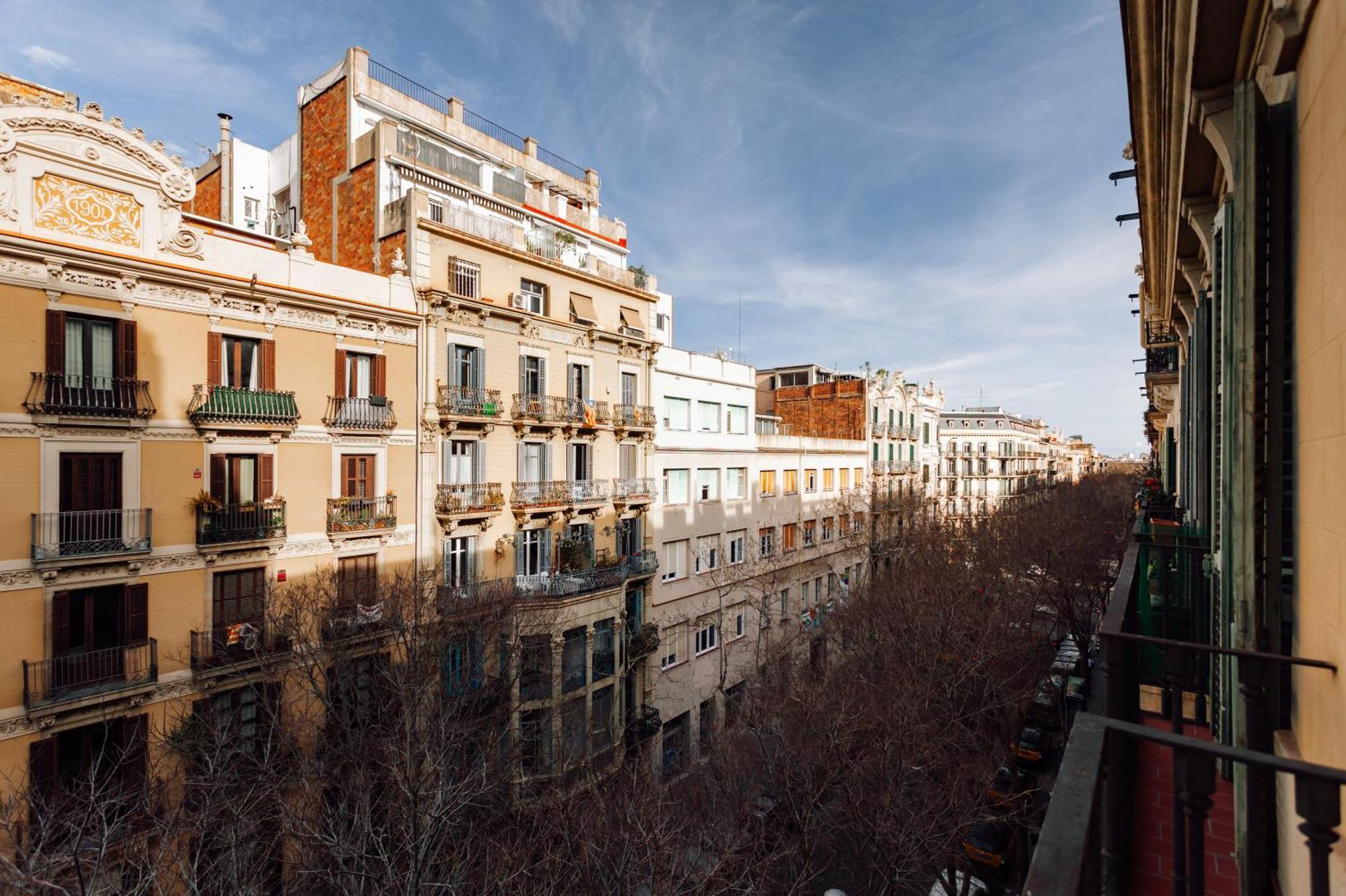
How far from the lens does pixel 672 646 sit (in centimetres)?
2466

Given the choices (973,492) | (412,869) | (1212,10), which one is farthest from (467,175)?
(973,492)

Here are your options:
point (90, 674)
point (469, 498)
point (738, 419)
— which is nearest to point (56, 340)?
point (90, 674)

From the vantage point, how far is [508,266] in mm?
20234

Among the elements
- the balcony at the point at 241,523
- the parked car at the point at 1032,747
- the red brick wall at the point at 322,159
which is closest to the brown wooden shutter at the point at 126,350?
the balcony at the point at 241,523

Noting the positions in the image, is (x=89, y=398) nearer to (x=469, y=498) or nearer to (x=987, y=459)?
(x=469, y=498)

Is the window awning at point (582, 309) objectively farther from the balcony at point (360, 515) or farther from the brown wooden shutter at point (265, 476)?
the brown wooden shutter at point (265, 476)

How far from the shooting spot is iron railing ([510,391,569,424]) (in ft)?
64.4

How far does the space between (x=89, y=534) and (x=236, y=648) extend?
3.86 m

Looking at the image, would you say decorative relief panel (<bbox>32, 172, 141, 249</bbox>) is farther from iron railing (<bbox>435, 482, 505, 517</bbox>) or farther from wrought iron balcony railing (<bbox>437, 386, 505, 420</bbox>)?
iron railing (<bbox>435, 482, 505, 517</bbox>)

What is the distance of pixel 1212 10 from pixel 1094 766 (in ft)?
14.7

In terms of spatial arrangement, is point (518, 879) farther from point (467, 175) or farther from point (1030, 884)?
point (467, 175)

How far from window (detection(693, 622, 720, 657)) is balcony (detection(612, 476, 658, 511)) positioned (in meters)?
6.27

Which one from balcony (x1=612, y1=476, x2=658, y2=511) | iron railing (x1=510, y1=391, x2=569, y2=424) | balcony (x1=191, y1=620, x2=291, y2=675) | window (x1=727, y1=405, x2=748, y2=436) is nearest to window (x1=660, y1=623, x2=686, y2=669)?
balcony (x1=612, y1=476, x2=658, y2=511)

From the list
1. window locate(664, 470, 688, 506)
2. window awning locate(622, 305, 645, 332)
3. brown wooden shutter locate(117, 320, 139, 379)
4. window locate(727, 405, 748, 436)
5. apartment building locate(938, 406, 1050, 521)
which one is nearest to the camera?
brown wooden shutter locate(117, 320, 139, 379)
